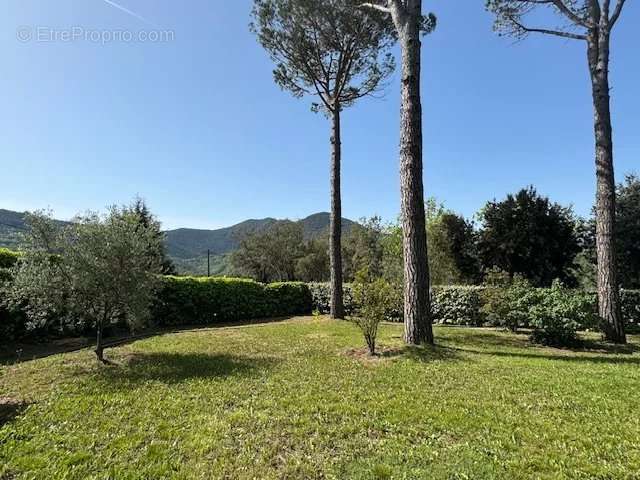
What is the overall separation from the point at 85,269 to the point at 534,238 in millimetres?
17246

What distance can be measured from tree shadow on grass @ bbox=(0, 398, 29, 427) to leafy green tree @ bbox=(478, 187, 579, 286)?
16.4 meters

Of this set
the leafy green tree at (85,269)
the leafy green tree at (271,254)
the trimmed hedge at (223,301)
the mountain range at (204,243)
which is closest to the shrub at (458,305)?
the trimmed hedge at (223,301)

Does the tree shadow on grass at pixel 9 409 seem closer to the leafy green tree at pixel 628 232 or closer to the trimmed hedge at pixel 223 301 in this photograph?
the trimmed hedge at pixel 223 301

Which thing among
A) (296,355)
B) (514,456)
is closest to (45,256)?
(296,355)

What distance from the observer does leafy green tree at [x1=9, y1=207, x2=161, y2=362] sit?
609cm

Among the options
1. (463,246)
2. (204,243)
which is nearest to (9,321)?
(463,246)

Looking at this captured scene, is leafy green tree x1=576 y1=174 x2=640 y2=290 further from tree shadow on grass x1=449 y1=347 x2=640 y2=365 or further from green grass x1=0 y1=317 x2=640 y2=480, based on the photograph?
green grass x1=0 y1=317 x2=640 y2=480

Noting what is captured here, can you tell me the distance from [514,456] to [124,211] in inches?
273

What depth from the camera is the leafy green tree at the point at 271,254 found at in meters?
37.3

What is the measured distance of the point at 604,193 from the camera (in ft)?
29.5

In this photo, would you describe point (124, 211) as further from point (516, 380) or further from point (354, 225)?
point (354, 225)

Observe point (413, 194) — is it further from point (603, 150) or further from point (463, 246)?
point (463, 246)

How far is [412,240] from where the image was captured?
7293 mm

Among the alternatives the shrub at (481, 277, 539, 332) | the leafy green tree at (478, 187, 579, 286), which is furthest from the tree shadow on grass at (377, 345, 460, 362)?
the leafy green tree at (478, 187, 579, 286)
